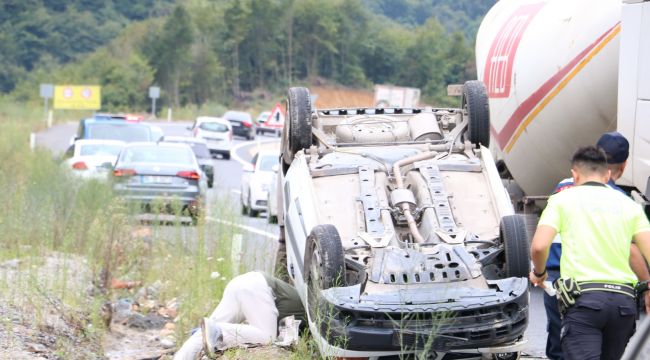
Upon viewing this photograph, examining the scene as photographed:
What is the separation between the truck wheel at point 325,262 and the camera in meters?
7.81

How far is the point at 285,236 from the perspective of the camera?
979 centimetres

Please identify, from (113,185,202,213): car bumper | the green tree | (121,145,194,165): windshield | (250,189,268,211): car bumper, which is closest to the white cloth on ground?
(113,185,202,213): car bumper

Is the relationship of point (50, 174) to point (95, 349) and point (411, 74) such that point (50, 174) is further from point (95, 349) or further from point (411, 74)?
point (411, 74)

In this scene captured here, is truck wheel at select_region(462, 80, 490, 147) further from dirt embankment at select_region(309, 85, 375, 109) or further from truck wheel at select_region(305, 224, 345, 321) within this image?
dirt embankment at select_region(309, 85, 375, 109)

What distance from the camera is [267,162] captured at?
81.3ft

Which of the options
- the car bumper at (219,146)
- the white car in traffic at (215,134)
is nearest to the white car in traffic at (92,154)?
the car bumper at (219,146)

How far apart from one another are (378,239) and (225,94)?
371 ft

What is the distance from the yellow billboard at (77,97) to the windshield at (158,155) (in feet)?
223

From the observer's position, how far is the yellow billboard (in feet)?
287

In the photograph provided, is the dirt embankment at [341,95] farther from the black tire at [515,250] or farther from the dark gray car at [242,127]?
the black tire at [515,250]

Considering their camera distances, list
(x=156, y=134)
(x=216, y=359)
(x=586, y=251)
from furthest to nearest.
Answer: (x=156, y=134) < (x=216, y=359) < (x=586, y=251)

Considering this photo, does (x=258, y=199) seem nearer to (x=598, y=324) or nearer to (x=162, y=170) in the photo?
(x=162, y=170)

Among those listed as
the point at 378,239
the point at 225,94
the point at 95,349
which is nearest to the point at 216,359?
the point at 378,239

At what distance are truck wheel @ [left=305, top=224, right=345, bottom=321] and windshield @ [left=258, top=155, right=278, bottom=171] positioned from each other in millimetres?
16350
